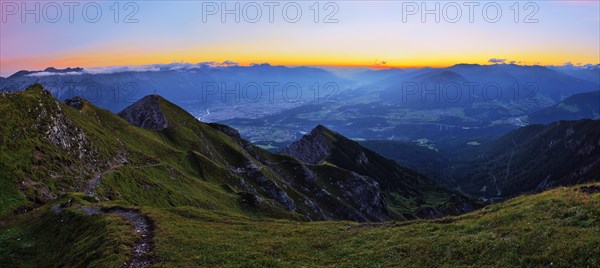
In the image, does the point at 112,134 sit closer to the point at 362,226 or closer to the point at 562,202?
the point at 362,226

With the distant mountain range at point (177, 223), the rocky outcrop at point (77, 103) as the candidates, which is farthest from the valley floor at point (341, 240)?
the rocky outcrop at point (77, 103)

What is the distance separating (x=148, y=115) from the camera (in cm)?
16525

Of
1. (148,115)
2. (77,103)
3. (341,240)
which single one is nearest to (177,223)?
(341,240)

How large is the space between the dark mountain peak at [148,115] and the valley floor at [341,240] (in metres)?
112

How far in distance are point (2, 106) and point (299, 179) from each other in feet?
401

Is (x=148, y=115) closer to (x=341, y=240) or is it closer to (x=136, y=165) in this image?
(x=136, y=165)

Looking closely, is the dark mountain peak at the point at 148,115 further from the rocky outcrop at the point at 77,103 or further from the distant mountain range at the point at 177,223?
the distant mountain range at the point at 177,223

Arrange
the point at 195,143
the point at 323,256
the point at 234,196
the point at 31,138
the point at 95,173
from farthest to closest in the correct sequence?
the point at 195,143
the point at 234,196
the point at 95,173
the point at 31,138
the point at 323,256

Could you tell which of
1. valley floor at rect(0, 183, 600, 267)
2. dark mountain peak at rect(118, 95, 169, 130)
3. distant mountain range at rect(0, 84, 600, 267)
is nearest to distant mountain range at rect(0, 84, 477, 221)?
distant mountain range at rect(0, 84, 600, 267)

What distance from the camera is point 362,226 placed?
4497 centimetres

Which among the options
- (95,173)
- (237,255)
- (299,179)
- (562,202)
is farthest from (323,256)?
(299,179)

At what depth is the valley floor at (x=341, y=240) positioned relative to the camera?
26.3m

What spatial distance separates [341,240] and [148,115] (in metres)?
147

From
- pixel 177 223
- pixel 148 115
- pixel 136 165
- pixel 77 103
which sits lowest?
pixel 136 165
